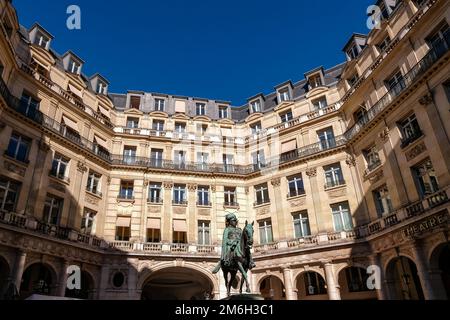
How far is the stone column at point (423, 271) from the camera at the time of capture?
658 inches

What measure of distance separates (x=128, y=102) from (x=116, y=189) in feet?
31.2

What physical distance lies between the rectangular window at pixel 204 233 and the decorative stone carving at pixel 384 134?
14544 millimetres

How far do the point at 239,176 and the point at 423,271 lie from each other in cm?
1553

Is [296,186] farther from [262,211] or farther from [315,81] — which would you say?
[315,81]

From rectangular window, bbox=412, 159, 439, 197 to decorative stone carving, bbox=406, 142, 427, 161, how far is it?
590 mm

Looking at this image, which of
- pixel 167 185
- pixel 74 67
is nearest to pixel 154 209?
pixel 167 185

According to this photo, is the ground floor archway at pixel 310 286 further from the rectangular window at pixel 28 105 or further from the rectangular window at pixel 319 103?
the rectangular window at pixel 28 105

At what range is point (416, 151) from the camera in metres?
18.9

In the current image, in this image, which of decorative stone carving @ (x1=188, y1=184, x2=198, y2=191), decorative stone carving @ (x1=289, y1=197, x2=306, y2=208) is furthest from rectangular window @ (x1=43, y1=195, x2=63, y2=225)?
decorative stone carving @ (x1=289, y1=197, x2=306, y2=208)

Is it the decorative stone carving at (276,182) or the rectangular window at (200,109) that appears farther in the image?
the rectangular window at (200,109)

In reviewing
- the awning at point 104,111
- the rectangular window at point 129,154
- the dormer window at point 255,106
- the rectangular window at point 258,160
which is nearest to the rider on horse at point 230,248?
the rectangular window at point 258,160

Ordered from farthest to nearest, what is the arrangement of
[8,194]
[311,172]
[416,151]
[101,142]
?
1. [101,142]
2. [311,172]
3. [8,194]
4. [416,151]
